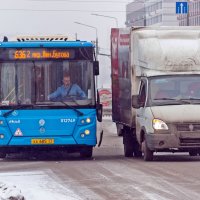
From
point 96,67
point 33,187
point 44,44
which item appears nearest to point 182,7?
point 44,44

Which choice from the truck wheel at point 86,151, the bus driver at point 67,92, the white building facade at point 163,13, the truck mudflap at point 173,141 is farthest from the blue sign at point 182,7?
the white building facade at point 163,13

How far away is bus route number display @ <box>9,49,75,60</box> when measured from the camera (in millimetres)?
21922

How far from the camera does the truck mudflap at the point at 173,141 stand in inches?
787

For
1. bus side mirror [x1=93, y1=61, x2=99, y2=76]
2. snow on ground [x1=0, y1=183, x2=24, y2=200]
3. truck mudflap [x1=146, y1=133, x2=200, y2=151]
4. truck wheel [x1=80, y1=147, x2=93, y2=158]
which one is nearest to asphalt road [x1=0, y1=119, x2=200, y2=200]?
snow on ground [x1=0, y1=183, x2=24, y2=200]

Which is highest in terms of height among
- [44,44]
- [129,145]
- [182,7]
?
[182,7]

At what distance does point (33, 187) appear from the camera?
14109mm

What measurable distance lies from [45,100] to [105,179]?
645 centimetres

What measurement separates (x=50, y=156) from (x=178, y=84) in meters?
4.93

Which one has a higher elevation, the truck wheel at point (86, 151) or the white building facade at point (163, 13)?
the white building facade at point (163, 13)

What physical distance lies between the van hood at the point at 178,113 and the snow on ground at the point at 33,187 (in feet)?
12.8

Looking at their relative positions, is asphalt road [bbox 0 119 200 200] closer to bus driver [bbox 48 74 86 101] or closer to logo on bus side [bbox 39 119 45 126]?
logo on bus side [bbox 39 119 45 126]

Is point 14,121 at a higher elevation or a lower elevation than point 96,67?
lower

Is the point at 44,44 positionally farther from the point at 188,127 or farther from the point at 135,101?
the point at 188,127

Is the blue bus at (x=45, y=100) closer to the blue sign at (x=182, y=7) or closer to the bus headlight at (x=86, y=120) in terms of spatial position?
the bus headlight at (x=86, y=120)
